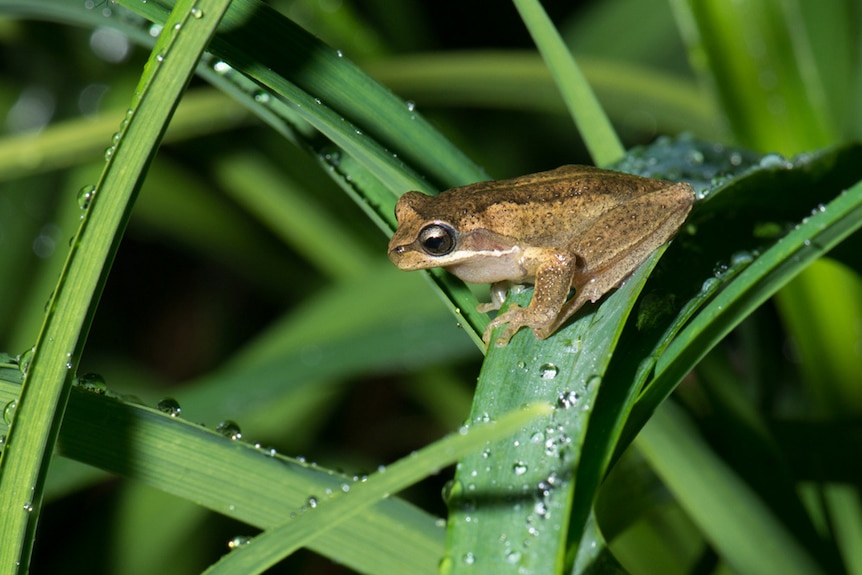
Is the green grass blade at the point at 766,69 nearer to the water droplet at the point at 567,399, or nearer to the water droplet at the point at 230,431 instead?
the water droplet at the point at 567,399

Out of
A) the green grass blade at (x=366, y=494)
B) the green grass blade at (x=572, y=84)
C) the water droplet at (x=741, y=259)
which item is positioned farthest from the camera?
the green grass blade at (x=572, y=84)

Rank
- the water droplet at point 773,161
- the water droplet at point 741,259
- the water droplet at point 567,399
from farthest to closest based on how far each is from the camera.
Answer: the water droplet at point 773,161 < the water droplet at point 741,259 < the water droplet at point 567,399

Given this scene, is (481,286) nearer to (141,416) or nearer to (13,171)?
(141,416)

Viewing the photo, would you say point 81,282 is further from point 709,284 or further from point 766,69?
point 766,69

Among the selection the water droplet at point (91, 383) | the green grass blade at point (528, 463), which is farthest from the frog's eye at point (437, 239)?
the water droplet at point (91, 383)

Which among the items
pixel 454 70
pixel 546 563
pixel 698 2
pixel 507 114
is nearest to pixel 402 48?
pixel 507 114

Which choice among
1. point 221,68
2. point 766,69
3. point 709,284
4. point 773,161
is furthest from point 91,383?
point 766,69

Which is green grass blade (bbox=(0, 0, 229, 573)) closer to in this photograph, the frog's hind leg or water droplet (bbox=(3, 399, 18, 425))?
water droplet (bbox=(3, 399, 18, 425))
